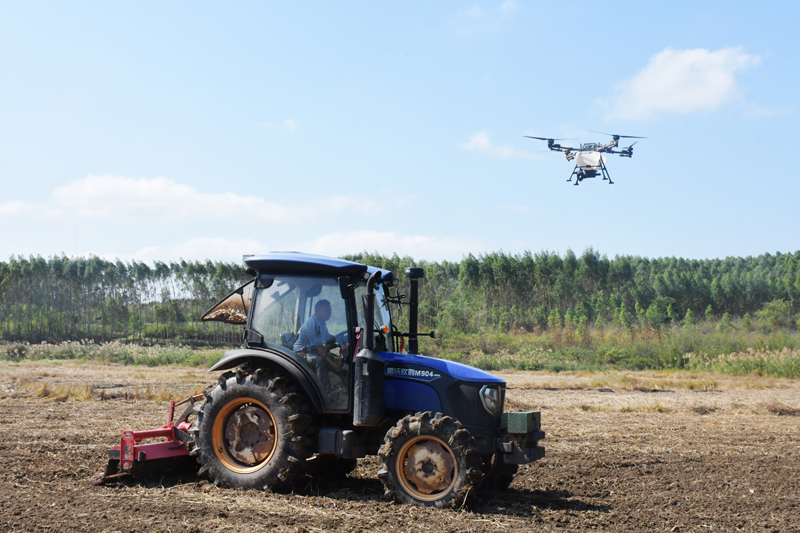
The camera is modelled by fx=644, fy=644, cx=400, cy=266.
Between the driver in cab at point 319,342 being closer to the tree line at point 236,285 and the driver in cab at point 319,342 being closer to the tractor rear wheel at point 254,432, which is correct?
the tractor rear wheel at point 254,432

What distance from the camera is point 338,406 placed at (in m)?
6.32

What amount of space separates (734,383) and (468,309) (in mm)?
24997

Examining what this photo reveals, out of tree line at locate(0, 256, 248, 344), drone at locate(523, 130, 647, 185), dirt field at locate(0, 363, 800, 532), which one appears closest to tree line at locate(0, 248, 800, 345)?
tree line at locate(0, 256, 248, 344)

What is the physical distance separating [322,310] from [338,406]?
3.15 feet

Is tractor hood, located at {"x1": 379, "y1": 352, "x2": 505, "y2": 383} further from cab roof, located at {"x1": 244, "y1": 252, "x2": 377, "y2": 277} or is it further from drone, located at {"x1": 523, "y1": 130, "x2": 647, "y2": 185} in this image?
drone, located at {"x1": 523, "y1": 130, "x2": 647, "y2": 185}

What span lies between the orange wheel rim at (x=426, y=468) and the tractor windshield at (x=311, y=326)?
0.83 meters

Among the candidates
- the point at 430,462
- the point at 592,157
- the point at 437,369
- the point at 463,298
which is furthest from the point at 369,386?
the point at 463,298

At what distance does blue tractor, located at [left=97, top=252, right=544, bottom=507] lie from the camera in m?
5.82

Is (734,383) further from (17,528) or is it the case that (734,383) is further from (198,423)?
(17,528)

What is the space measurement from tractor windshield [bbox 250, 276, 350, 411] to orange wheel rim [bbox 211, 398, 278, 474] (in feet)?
2.09

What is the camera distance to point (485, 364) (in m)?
33.4

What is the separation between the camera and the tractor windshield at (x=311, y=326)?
6.33 metres

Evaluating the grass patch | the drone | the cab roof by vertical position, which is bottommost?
the grass patch

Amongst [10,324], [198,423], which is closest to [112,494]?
[198,423]
